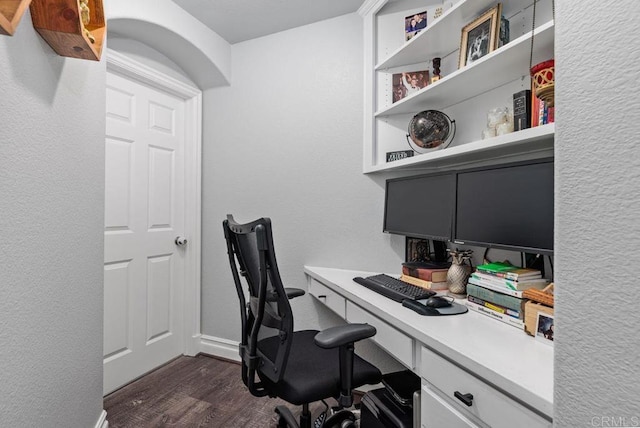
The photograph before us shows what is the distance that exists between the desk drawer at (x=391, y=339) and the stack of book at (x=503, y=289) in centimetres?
36

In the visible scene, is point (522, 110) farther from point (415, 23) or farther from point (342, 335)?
point (342, 335)

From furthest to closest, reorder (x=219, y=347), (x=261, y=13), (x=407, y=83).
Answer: (x=219, y=347), (x=261, y=13), (x=407, y=83)

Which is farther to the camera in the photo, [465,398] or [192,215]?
[192,215]

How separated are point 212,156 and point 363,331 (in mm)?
2046

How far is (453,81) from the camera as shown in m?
1.54

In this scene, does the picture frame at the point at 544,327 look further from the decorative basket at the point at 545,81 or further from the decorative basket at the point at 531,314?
the decorative basket at the point at 545,81

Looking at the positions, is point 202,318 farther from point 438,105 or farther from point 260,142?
point 438,105

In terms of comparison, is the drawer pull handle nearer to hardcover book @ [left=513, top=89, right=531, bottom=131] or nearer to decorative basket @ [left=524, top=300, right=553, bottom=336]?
decorative basket @ [left=524, top=300, right=553, bottom=336]

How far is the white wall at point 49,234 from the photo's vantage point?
97 cm

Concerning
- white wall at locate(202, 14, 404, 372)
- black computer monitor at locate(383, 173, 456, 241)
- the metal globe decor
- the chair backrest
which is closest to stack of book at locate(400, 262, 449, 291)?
black computer monitor at locate(383, 173, 456, 241)

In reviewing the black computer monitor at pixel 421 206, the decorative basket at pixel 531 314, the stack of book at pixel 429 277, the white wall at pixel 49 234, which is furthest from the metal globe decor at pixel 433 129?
the white wall at pixel 49 234

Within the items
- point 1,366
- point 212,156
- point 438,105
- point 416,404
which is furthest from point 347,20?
point 1,366

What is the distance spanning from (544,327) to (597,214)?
2.15 feet

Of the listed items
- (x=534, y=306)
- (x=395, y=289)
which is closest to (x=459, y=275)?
(x=395, y=289)
